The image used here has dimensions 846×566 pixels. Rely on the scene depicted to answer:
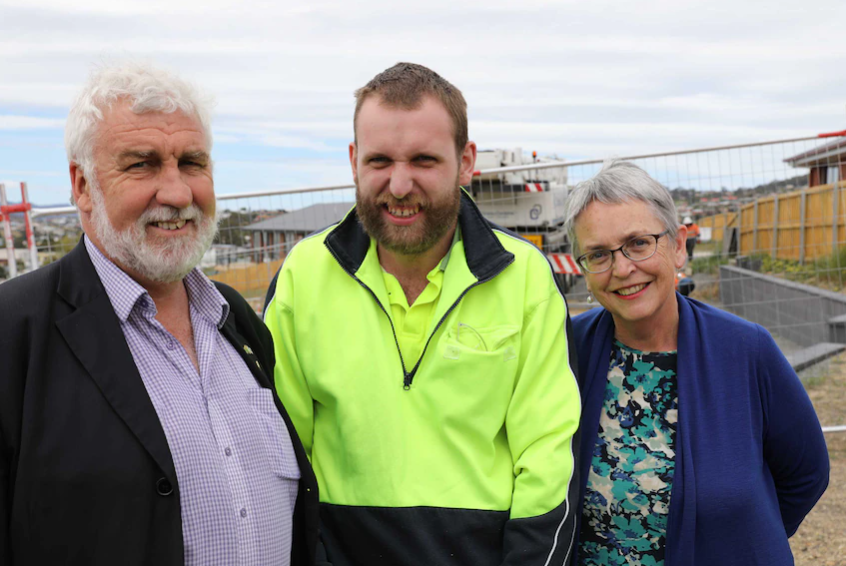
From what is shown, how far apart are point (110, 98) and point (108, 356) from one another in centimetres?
73

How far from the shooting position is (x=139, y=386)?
1854 mm

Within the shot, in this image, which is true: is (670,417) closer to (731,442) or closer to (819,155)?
(731,442)

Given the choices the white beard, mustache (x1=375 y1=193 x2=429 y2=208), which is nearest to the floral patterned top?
mustache (x1=375 y1=193 x2=429 y2=208)

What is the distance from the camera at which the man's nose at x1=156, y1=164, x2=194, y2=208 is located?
2.06 m

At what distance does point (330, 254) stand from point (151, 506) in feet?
3.59

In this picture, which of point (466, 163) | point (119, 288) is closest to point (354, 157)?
point (466, 163)

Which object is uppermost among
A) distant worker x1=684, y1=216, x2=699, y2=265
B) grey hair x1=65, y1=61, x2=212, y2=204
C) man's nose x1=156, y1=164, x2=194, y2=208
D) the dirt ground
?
grey hair x1=65, y1=61, x2=212, y2=204

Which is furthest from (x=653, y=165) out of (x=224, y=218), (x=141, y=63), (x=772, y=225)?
(x=141, y=63)

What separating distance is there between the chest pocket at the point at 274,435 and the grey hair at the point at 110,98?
2.76 ft

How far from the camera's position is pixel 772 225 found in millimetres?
6070

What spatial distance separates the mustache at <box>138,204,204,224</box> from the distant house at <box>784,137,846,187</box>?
5494 millimetres

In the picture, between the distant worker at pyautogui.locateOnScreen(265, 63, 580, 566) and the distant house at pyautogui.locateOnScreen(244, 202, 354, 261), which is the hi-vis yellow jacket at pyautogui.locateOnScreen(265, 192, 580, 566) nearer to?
the distant worker at pyautogui.locateOnScreen(265, 63, 580, 566)

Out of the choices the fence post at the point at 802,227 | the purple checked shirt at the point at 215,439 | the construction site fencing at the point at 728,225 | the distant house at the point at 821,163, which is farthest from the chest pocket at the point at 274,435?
the distant house at the point at 821,163

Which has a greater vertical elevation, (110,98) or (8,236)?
(110,98)
